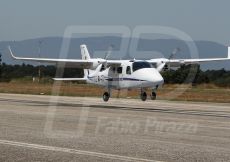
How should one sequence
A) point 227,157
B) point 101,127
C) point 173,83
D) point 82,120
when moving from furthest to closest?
point 173,83
point 82,120
point 101,127
point 227,157

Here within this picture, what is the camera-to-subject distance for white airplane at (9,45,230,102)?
110 ft

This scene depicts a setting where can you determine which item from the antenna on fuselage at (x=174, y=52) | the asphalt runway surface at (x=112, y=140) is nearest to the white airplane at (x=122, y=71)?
the antenna on fuselage at (x=174, y=52)

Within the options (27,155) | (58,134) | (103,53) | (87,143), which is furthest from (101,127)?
(103,53)

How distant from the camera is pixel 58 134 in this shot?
47.7 ft

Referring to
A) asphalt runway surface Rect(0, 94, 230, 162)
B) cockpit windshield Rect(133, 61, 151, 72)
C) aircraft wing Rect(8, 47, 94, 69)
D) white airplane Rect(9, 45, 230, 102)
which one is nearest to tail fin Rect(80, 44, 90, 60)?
white airplane Rect(9, 45, 230, 102)

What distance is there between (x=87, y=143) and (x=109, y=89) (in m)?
25.1

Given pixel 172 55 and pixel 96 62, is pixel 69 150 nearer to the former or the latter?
pixel 96 62

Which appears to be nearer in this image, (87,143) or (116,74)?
(87,143)

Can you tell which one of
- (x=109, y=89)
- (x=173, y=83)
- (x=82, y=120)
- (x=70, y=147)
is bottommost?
(x=173, y=83)

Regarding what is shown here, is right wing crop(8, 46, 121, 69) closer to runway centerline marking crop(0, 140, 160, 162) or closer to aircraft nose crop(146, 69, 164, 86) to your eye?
aircraft nose crop(146, 69, 164, 86)

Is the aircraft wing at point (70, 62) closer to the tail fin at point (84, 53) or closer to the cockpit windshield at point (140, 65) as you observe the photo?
the cockpit windshield at point (140, 65)

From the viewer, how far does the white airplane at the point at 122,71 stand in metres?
33.4

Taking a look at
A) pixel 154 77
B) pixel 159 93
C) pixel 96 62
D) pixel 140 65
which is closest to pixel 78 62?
pixel 96 62

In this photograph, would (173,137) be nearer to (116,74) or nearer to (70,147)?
(70,147)
